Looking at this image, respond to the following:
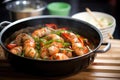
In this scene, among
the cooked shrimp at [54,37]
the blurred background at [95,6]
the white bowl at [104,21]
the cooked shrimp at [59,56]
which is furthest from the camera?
the blurred background at [95,6]

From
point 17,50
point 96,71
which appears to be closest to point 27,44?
point 17,50

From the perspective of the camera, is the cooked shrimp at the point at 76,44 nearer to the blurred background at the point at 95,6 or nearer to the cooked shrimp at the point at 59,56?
the cooked shrimp at the point at 59,56

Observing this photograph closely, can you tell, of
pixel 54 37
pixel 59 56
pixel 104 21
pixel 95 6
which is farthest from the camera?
pixel 95 6

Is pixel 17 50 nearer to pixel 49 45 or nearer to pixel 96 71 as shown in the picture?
pixel 49 45

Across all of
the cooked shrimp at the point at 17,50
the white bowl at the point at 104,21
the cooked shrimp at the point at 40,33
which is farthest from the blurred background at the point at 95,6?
the cooked shrimp at the point at 17,50

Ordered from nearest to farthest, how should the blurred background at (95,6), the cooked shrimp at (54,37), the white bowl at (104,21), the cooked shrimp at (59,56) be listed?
the cooked shrimp at (59,56)
the cooked shrimp at (54,37)
the white bowl at (104,21)
the blurred background at (95,6)

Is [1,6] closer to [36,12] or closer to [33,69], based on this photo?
[36,12]

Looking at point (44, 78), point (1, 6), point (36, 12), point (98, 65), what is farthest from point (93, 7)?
point (44, 78)

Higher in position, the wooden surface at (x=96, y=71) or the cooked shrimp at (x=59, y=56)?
the cooked shrimp at (x=59, y=56)
